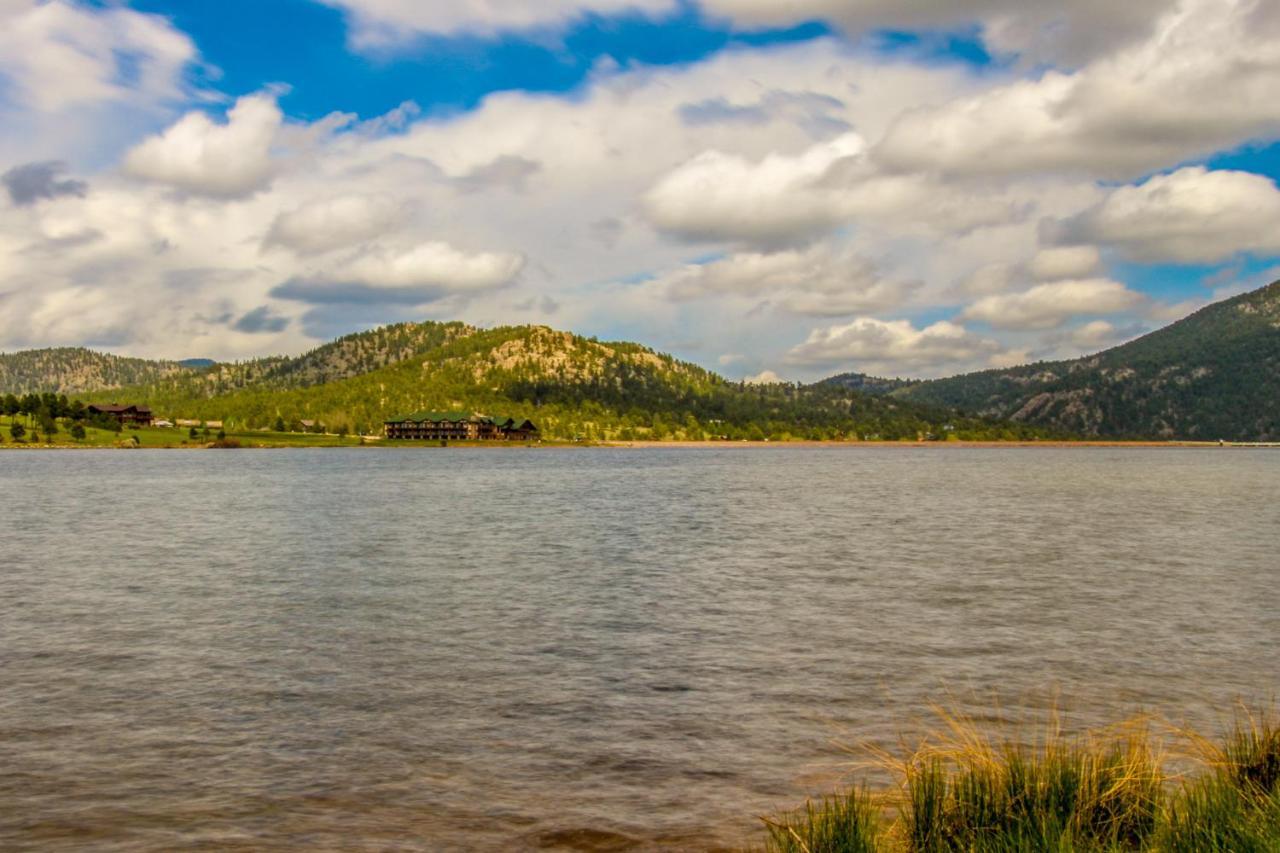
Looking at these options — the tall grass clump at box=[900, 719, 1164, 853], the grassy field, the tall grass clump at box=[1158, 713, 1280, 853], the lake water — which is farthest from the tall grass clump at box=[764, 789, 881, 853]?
the tall grass clump at box=[1158, 713, 1280, 853]

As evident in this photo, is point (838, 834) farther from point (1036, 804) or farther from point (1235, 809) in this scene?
point (1235, 809)

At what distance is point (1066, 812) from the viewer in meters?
13.2

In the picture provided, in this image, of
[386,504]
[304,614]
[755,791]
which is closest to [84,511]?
[386,504]

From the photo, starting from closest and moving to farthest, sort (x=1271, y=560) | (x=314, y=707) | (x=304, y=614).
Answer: (x=314, y=707) → (x=304, y=614) → (x=1271, y=560)

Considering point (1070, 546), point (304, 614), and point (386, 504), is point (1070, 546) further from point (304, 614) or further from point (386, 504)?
point (386, 504)

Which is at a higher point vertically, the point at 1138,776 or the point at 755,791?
the point at 1138,776

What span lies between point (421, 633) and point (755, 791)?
57.9 ft

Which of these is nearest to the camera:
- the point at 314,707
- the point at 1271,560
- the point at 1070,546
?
the point at 314,707

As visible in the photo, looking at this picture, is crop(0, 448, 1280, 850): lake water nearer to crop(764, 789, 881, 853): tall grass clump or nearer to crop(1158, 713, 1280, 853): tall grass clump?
crop(764, 789, 881, 853): tall grass clump

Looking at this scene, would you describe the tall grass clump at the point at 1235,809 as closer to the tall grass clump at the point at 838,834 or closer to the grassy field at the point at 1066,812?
the grassy field at the point at 1066,812

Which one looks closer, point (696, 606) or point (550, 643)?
point (550, 643)

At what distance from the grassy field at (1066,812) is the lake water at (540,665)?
10.7ft

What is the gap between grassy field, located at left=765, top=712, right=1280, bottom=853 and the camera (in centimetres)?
1192

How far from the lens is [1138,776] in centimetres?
1380
